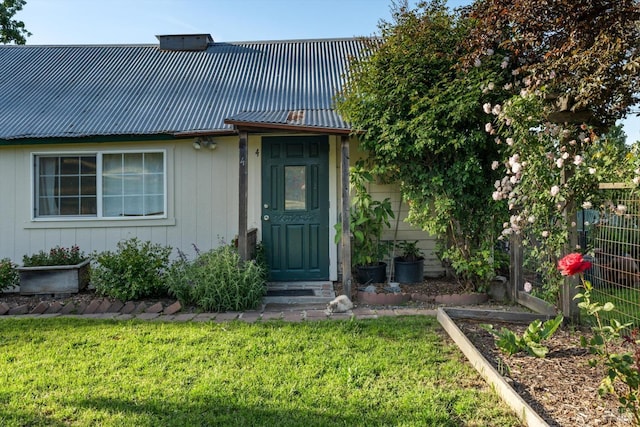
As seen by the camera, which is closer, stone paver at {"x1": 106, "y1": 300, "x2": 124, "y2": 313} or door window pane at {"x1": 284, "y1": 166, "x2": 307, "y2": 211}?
stone paver at {"x1": 106, "y1": 300, "x2": 124, "y2": 313}

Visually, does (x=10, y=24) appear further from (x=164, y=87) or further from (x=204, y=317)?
(x=204, y=317)

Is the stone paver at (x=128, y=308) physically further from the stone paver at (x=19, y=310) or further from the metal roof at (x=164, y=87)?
the metal roof at (x=164, y=87)

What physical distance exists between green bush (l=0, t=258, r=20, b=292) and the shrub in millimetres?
164

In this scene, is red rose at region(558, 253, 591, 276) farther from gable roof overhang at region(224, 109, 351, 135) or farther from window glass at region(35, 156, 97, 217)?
window glass at region(35, 156, 97, 217)

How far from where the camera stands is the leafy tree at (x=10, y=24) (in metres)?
15.8

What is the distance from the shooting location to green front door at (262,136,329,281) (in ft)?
19.9

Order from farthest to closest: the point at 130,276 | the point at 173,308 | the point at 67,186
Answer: the point at 67,186 < the point at 130,276 < the point at 173,308

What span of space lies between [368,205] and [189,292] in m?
2.56

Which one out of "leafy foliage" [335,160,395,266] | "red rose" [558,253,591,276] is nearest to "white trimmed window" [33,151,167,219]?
"leafy foliage" [335,160,395,266]

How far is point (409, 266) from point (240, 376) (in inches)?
136

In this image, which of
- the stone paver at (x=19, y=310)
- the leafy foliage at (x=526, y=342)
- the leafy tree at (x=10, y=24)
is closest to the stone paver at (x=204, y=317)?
the stone paver at (x=19, y=310)

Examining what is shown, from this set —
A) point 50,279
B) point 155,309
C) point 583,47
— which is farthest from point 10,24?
point 583,47

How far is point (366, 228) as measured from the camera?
18.7 ft

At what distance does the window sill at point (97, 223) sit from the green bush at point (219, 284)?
1238 millimetres
